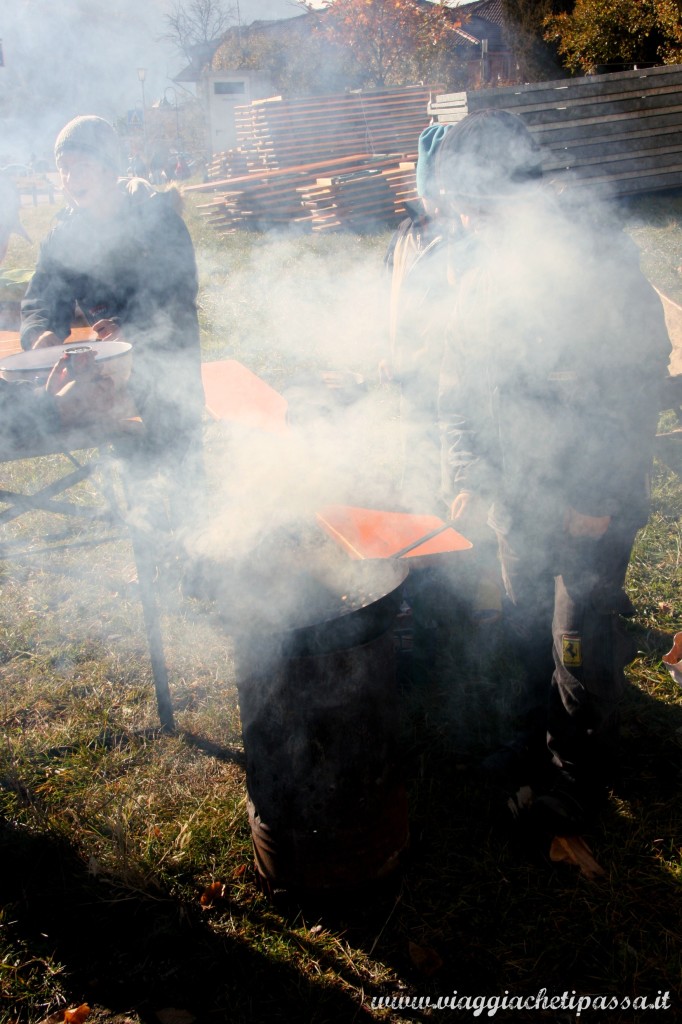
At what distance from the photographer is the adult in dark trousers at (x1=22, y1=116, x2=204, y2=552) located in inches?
129

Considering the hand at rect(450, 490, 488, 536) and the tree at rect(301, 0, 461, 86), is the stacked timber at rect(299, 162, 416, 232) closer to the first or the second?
the hand at rect(450, 490, 488, 536)

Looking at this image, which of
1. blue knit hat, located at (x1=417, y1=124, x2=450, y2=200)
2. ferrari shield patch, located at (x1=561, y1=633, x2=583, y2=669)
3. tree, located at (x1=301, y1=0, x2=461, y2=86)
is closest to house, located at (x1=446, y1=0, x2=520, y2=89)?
tree, located at (x1=301, y1=0, x2=461, y2=86)

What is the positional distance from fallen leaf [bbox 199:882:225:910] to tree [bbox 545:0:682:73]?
13.9 m

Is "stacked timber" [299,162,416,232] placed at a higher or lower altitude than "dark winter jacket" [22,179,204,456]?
lower

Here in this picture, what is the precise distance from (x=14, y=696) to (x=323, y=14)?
84.7 feet

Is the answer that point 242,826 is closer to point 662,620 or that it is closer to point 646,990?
point 646,990

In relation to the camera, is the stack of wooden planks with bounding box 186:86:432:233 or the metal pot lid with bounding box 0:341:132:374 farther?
the stack of wooden planks with bounding box 186:86:432:233

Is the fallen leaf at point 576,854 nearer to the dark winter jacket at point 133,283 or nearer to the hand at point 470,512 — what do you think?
the hand at point 470,512

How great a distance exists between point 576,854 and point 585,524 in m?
1.08

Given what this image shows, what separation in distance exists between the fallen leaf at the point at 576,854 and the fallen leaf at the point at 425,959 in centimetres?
51

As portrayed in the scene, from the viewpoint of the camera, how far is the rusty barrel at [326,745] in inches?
80.7

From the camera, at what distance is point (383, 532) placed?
265 cm

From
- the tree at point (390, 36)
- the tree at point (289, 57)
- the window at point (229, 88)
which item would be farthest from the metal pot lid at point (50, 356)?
the window at point (229, 88)

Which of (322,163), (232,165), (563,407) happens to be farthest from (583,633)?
(232,165)
